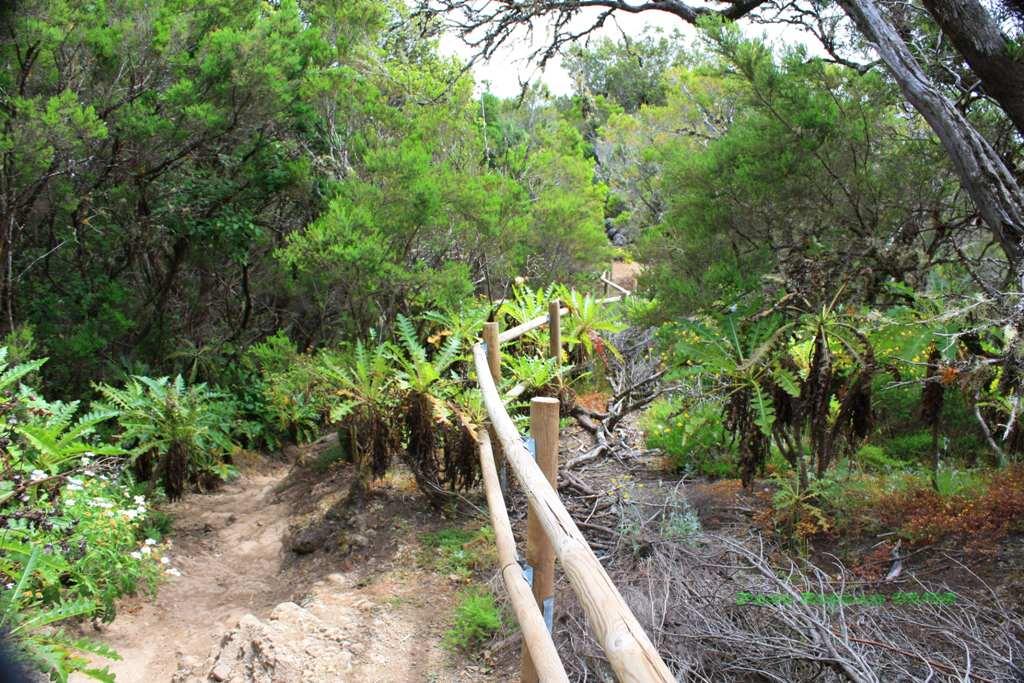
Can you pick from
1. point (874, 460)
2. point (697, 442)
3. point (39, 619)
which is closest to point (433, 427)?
point (697, 442)

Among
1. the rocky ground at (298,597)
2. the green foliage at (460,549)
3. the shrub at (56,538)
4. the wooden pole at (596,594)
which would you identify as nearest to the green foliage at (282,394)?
the rocky ground at (298,597)

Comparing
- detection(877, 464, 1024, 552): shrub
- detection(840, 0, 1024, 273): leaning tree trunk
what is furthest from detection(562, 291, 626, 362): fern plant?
detection(840, 0, 1024, 273): leaning tree trunk

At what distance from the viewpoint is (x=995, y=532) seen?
172 inches

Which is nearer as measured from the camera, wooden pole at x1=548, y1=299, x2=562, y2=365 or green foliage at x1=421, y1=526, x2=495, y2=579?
green foliage at x1=421, y1=526, x2=495, y2=579

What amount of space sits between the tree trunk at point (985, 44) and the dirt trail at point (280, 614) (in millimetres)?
4181

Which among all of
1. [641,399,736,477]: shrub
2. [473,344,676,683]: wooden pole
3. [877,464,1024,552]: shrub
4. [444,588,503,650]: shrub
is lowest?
[877,464,1024,552]: shrub

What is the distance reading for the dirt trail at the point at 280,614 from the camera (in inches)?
157

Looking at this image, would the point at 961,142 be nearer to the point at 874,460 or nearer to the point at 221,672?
the point at 874,460

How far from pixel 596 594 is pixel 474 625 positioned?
2.52 meters

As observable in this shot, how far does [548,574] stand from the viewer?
2.95 m

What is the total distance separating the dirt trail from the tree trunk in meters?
4.18

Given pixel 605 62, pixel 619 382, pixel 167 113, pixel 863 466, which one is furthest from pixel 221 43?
pixel 605 62

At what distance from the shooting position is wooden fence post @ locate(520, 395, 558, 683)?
2934 mm

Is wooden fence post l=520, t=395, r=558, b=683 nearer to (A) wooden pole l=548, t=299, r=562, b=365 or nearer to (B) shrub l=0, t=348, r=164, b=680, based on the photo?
(B) shrub l=0, t=348, r=164, b=680
